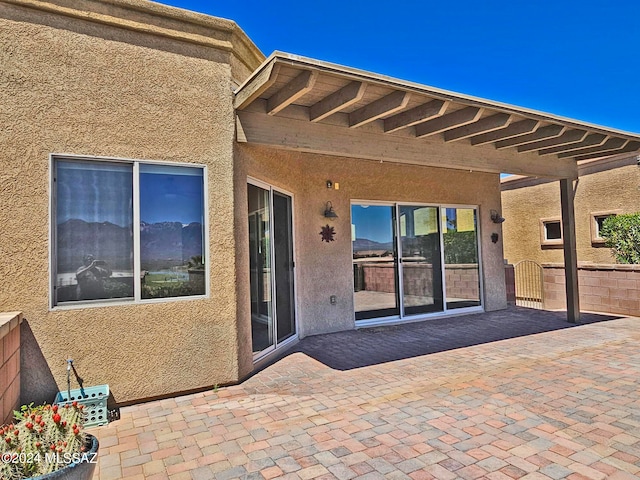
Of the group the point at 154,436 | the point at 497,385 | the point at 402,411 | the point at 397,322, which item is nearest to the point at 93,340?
Result: the point at 154,436

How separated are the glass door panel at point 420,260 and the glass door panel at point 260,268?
11.9ft

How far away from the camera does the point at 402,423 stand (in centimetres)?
388

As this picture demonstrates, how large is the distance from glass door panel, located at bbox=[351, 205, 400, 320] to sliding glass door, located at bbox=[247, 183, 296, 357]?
1801mm

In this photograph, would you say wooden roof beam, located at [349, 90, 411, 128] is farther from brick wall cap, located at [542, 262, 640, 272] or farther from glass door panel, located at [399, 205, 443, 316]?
brick wall cap, located at [542, 262, 640, 272]

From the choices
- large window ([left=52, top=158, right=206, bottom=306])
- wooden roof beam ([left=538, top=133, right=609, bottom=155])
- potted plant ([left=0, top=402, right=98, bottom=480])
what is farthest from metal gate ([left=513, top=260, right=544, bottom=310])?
potted plant ([left=0, top=402, right=98, bottom=480])

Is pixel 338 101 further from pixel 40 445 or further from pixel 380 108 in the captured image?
pixel 40 445

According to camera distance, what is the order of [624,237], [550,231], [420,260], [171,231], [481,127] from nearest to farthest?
1. [171,231]
2. [481,127]
3. [420,260]
4. [624,237]
5. [550,231]

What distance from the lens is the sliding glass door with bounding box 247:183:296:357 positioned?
5.95 meters

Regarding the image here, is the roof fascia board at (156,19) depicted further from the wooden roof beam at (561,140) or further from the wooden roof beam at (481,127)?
the wooden roof beam at (561,140)

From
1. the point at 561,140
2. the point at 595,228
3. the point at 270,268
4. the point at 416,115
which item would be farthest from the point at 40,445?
the point at 595,228

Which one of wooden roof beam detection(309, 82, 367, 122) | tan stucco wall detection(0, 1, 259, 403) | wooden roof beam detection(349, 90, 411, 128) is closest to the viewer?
tan stucco wall detection(0, 1, 259, 403)

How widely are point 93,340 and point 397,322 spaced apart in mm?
6116

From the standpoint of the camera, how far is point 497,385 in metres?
4.84

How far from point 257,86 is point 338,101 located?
105 cm
